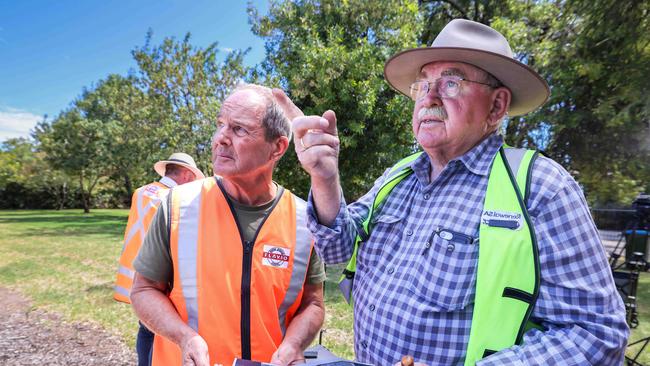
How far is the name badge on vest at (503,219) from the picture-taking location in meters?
1.36

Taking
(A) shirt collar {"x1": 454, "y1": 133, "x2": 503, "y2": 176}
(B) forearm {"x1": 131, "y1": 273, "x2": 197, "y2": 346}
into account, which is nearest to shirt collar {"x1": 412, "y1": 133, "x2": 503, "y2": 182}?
(A) shirt collar {"x1": 454, "y1": 133, "x2": 503, "y2": 176}

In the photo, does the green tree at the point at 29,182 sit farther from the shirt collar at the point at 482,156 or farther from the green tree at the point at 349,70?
the shirt collar at the point at 482,156

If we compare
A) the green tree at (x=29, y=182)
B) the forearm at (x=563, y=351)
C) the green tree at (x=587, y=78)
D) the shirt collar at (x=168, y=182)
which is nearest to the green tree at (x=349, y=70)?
the green tree at (x=587, y=78)

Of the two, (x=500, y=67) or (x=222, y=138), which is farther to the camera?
(x=222, y=138)

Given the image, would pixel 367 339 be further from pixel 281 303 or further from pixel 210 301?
pixel 210 301

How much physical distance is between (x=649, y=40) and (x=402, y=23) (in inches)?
249

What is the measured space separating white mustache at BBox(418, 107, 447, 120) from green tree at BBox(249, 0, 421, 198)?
925 centimetres

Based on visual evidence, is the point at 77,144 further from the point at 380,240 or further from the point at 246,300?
the point at 380,240

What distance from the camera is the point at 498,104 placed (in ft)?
6.07

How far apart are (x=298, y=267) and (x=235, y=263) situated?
1.14 feet

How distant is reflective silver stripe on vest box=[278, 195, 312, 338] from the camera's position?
217 cm

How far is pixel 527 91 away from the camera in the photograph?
6.16 ft

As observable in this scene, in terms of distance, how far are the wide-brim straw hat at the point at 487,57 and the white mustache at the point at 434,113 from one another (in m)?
0.25

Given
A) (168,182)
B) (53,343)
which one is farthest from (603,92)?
(53,343)
